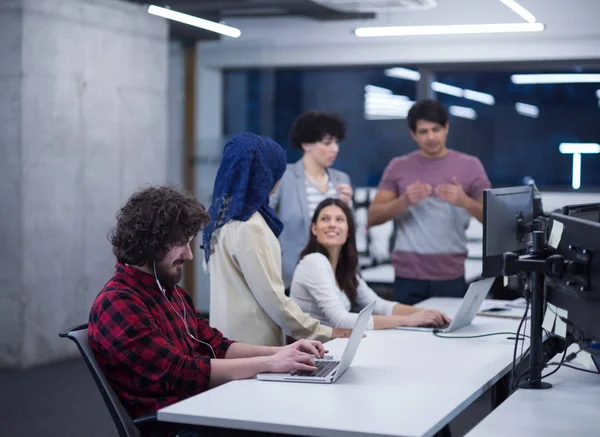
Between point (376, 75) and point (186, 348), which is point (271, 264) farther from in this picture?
point (376, 75)

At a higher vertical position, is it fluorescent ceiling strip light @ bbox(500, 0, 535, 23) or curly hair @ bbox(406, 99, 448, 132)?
fluorescent ceiling strip light @ bbox(500, 0, 535, 23)

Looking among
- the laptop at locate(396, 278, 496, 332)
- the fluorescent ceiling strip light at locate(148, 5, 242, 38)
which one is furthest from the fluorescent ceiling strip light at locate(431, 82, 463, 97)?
the laptop at locate(396, 278, 496, 332)

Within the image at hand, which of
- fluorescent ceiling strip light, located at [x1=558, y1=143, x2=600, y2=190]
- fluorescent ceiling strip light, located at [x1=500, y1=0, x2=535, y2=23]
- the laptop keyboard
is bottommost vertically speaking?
the laptop keyboard

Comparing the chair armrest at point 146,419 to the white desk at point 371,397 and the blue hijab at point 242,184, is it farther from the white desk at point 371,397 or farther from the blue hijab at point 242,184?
the blue hijab at point 242,184

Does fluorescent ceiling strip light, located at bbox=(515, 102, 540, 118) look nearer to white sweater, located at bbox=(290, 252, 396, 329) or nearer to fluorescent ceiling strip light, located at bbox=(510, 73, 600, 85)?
fluorescent ceiling strip light, located at bbox=(510, 73, 600, 85)

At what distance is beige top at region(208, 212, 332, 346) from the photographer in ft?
9.75

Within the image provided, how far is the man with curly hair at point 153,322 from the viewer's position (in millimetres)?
2387

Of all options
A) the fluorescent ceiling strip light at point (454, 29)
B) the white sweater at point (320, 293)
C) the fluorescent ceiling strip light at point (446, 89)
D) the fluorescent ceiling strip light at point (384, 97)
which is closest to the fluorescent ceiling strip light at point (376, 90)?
the fluorescent ceiling strip light at point (384, 97)

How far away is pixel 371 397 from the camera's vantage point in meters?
2.36

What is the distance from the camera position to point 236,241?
2979mm

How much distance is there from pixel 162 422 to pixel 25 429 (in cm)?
244

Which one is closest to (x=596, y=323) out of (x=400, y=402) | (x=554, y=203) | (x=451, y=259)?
(x=400, y=402)

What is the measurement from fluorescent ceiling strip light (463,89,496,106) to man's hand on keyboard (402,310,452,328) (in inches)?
205

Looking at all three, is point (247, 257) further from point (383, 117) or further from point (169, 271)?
point (383, 117)
